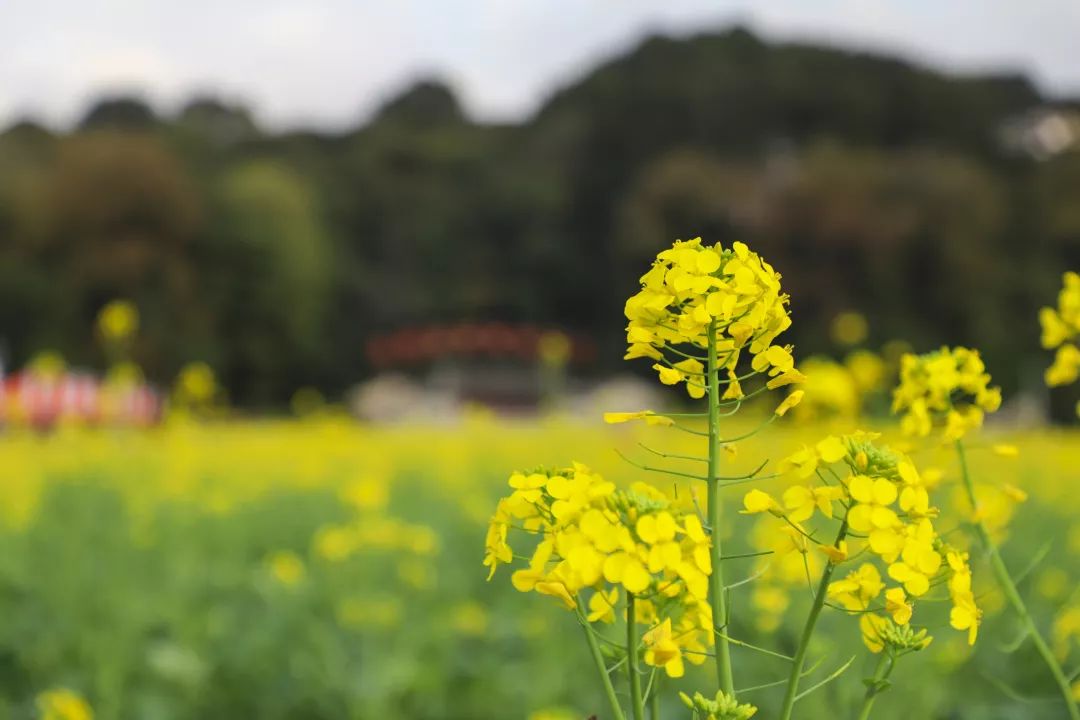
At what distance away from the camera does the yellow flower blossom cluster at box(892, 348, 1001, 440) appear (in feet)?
3.43

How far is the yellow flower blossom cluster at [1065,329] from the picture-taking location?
1140 mm

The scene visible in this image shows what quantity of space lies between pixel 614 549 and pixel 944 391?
59 cm

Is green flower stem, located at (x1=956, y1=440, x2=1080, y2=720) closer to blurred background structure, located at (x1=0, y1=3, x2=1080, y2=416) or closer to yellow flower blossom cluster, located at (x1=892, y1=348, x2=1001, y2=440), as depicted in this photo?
yellow flower blossom cluster, located at (x1=892, y1=348, x2=1001, y2=440)

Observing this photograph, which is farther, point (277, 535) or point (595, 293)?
point (595, 293)

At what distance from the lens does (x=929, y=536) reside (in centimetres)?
68

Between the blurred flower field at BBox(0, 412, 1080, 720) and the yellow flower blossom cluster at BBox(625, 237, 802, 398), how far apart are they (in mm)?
450

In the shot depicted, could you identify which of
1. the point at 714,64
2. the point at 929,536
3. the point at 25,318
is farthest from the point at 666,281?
the point at 714,64

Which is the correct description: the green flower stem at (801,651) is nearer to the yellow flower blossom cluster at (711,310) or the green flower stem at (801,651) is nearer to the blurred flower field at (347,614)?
the yellow flower blossom cluster at (711,310)

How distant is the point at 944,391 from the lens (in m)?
1.08

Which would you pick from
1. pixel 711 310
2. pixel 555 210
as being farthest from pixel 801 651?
pixel 555 210

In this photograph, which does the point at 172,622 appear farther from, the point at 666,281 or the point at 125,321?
the point at 666,281

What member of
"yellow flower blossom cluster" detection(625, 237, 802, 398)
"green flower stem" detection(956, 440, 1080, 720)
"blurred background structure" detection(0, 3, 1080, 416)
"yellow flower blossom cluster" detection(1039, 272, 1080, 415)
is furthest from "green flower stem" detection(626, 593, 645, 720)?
"blurred background structure" detection(0, 3, 1080, 416)

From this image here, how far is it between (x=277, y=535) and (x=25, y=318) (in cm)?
1771

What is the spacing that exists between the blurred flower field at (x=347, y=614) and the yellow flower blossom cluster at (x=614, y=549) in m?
0.49
